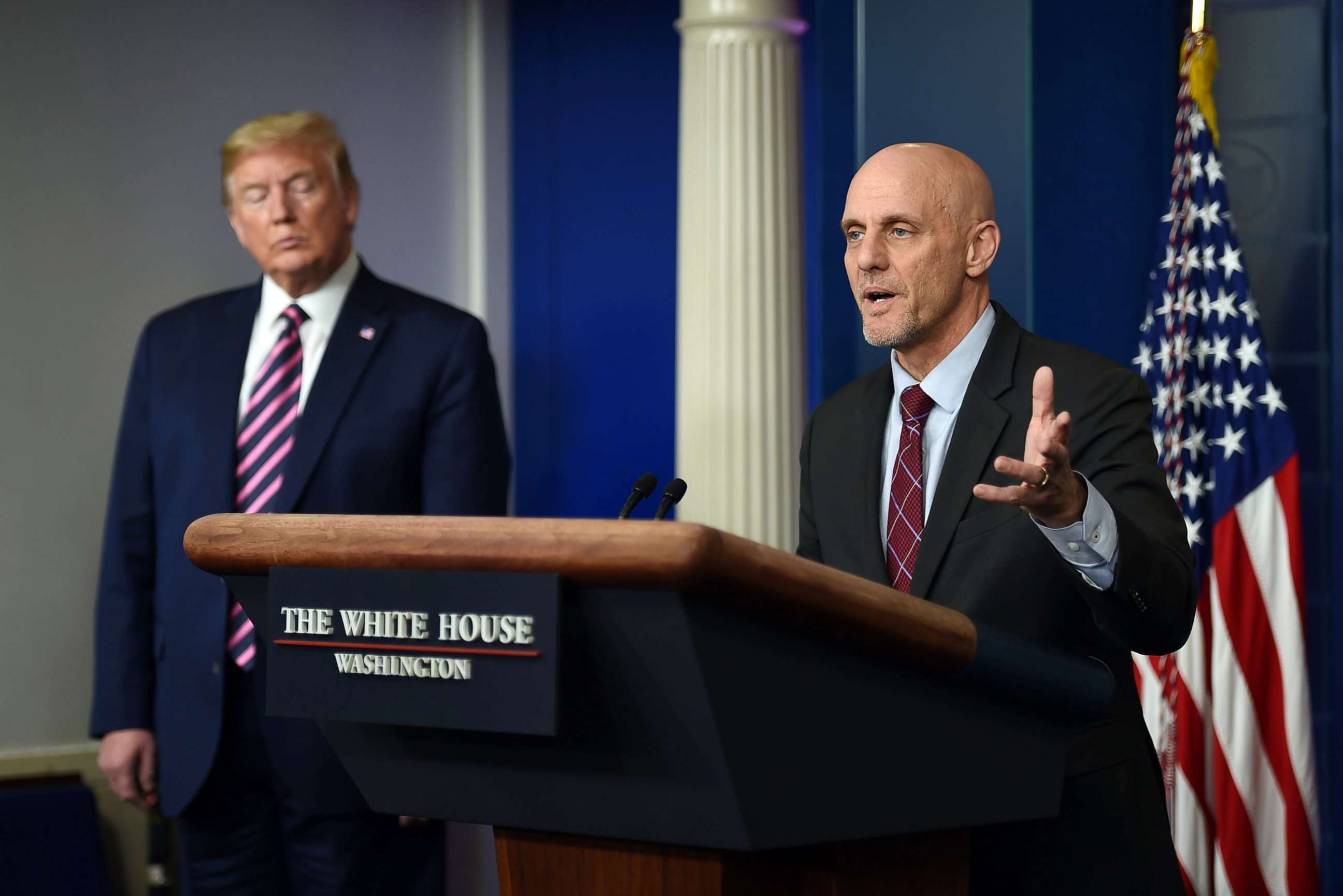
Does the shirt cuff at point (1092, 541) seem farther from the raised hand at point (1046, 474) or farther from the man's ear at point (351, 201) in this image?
the man's ear at point (351, 201)

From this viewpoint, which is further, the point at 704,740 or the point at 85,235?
the point at 85,235

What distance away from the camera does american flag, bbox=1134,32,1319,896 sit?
109 inches

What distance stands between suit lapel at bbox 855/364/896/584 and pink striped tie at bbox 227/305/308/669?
4.94 ft

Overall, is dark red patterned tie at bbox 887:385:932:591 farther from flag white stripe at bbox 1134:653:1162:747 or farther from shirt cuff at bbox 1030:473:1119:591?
flag white stripe at bbox 1134:653:1162:747

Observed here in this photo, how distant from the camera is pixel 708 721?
1039mm

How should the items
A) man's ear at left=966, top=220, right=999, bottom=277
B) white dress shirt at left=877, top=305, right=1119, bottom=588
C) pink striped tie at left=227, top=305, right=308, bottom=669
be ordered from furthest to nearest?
pink striped tie at left=227, top=305, right=308, bottom=669 < man's ear at left=966, top=220, right=999, bottom=277 < white dress shirt at left=877, top=305, right=1119, bottom=588

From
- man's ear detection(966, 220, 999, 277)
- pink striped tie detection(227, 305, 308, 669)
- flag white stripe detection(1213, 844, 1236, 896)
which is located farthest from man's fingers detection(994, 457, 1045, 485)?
pink striped tie detection(227, 305, 308, 669)

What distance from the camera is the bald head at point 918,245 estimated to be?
170 centimetres

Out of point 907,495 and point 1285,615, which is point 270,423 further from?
point 1285,615

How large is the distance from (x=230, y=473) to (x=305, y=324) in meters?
0.36

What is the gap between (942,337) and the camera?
67.8 inches

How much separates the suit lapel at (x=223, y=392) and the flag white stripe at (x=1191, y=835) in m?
1.94

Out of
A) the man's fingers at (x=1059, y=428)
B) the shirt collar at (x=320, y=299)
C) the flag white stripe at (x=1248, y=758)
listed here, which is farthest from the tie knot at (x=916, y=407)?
the shirt collar at (x=320, y=299)

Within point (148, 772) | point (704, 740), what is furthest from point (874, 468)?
point (148, 772)
